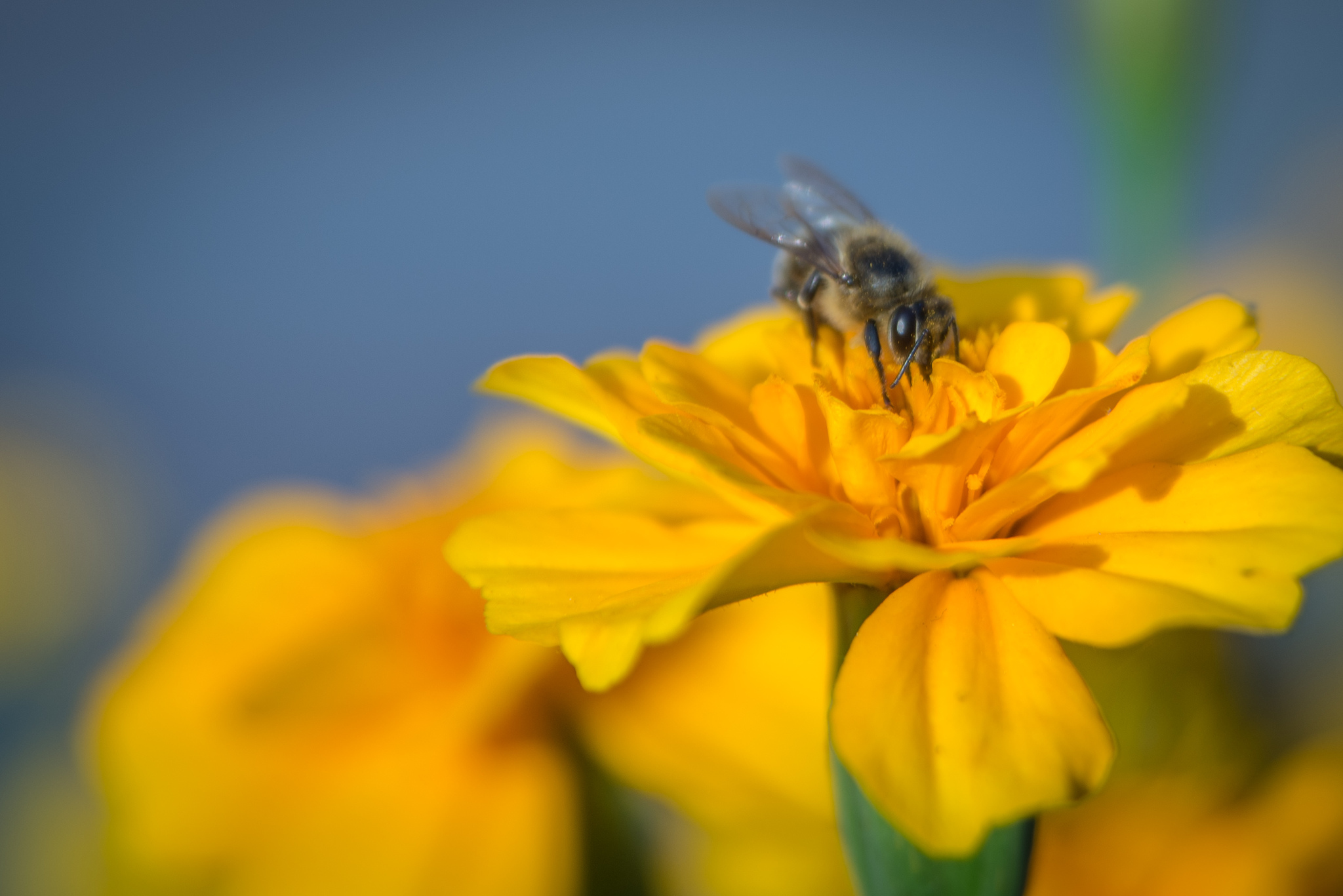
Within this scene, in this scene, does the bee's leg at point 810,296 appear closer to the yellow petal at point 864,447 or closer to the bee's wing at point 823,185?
the bee's wing at point 823,185

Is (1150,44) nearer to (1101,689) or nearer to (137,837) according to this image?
(1101,689)

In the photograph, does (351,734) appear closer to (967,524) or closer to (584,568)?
(584,568)

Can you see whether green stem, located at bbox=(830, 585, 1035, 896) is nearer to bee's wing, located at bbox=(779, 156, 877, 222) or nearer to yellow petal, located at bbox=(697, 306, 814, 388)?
yellow petal, located at bbox=(697, 306, 814, 388)

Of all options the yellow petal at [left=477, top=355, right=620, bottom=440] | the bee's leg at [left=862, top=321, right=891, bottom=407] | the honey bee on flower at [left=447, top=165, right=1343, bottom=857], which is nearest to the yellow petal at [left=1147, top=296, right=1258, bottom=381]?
the honey bee on flower at [left=447, top=165, right=1343, bottom=857]

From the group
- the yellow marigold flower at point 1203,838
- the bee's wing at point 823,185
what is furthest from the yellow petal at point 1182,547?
the bee's wing at point 823,185

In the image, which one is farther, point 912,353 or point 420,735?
point 420,735

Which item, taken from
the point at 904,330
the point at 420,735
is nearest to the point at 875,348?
the point at 904,330

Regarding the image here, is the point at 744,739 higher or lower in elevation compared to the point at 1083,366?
lower
